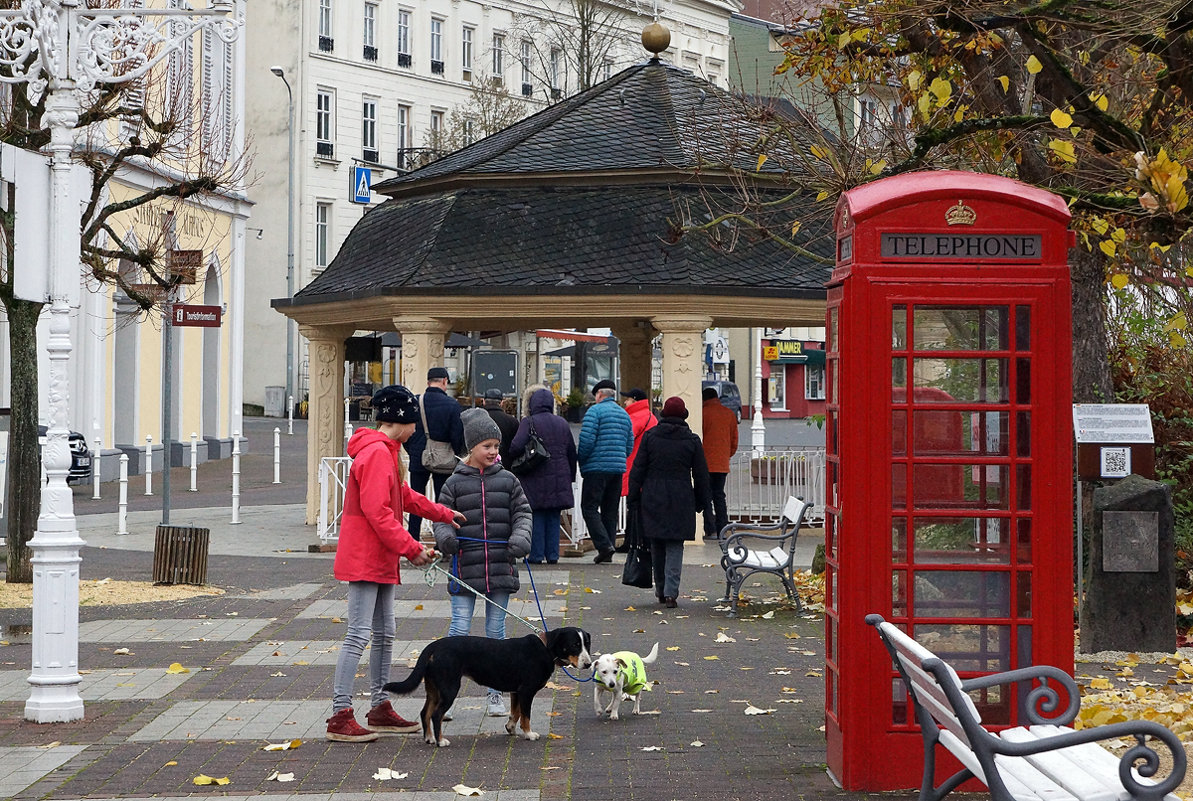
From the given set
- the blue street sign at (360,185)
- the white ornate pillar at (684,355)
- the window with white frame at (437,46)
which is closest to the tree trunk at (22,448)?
the white ornate pillar at (684,355)


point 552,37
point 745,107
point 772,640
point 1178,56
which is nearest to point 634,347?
point 745,107

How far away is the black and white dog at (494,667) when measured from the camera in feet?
26.2

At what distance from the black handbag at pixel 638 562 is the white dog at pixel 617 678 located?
5193 mm

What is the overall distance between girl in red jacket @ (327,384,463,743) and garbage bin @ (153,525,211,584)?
6825 mm

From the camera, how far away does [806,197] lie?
750 inches

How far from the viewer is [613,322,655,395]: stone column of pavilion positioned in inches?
848

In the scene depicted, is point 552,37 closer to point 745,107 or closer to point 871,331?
point 745,107

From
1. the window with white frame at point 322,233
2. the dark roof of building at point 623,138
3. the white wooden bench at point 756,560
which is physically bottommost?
the white wooden bench at point 756,560

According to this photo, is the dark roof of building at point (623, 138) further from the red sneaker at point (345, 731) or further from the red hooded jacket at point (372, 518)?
the red sneaker at point (345, 731)

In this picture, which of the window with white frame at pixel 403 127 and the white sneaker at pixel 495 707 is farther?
the window with white frame at pixel 403 127

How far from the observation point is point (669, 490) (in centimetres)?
1328

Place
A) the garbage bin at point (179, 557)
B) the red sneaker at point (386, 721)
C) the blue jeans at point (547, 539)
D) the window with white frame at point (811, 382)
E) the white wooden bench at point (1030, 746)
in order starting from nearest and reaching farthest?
the white wooden bench at point (1030, 746)
the red sneaker at point (386, 721)
the garbage bin at point (179, 557)
the blue jeans at point (547, 539)
the window with white frame at point (811, 382)

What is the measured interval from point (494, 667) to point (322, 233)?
50422 millimetres

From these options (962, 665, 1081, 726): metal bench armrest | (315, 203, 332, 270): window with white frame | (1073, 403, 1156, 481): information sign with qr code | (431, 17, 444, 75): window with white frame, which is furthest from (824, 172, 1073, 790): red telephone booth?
(431, 17, 444, 75): window with white frame
